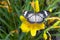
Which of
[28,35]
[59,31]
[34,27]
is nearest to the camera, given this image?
[34,27]

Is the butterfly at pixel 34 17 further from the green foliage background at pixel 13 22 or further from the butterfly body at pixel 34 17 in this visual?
the green foliage background at pixel 13 22

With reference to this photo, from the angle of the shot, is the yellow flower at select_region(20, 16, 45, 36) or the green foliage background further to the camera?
the green foliage background

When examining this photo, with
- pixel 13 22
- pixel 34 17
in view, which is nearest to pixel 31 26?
pixel 34 17

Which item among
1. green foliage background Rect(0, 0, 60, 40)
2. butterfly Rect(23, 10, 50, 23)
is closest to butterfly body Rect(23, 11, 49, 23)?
butterfly Rect(23, 10, 50, 23)

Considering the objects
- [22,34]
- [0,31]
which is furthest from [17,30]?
[0,31]

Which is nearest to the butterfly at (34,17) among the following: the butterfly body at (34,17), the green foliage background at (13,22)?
the butterfly body at (34,17)

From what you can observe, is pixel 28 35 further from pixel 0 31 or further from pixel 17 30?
pixel 0 31

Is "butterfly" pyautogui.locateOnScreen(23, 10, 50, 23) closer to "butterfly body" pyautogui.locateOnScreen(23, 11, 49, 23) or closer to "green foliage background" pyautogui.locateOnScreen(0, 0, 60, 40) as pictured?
"butterfly body" pyautogui.locateOnScreen(23, 11, 49, 23)

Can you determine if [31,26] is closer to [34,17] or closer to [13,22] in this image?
[34,17]

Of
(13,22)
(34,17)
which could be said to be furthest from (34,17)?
(13,22)

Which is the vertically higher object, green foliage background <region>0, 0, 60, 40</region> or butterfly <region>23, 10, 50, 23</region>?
butterfly <region>23, 10, 50, 23</region>

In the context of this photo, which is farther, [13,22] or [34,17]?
[13,22]
